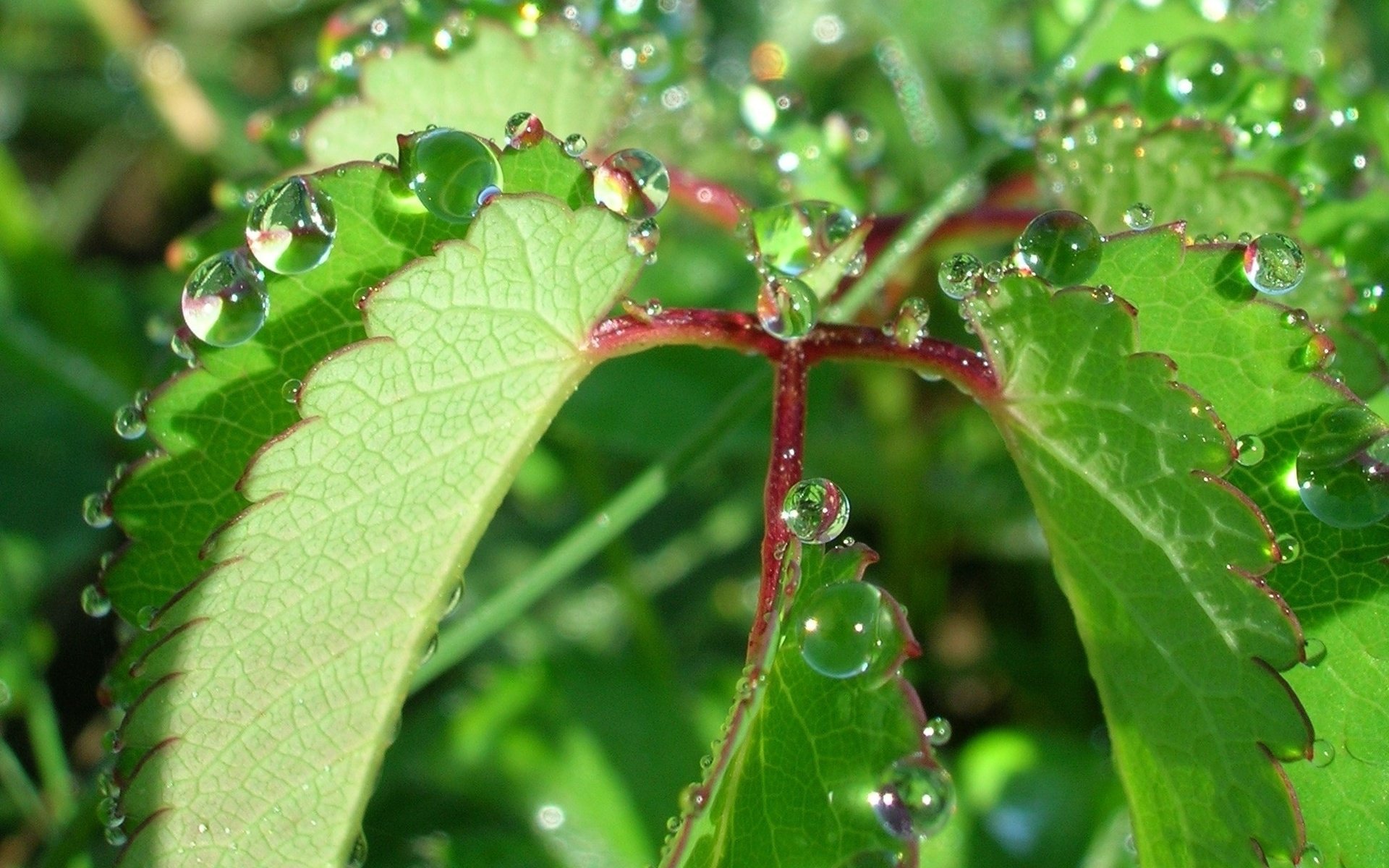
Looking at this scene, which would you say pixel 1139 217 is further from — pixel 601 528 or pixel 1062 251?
pixel 601 528

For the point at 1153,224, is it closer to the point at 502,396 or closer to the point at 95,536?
the point at 502,396

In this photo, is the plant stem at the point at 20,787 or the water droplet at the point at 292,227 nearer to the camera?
the water droplet at the point at 292,227

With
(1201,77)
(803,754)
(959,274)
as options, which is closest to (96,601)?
(803,754)

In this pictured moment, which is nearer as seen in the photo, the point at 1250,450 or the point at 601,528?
the point at 1250,450

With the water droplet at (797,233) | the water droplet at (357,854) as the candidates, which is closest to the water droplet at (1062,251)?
the water droplet at (797,233)

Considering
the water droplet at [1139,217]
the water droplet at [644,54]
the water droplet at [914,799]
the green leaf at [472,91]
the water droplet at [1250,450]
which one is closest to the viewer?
the water droplet at [914,799]

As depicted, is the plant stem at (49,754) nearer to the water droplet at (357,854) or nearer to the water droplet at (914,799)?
the water droplet at (357,854)

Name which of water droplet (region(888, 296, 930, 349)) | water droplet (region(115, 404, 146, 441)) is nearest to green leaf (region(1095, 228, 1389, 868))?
water droplet (region(888, 296, 930, 349))
